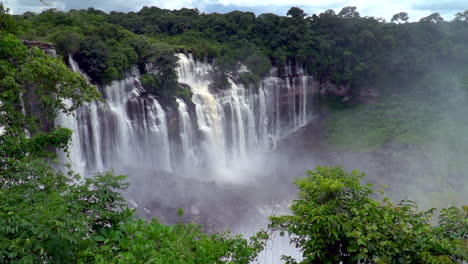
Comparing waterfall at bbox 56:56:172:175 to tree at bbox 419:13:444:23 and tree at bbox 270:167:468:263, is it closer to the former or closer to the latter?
tree at bbox 270:167:468:263

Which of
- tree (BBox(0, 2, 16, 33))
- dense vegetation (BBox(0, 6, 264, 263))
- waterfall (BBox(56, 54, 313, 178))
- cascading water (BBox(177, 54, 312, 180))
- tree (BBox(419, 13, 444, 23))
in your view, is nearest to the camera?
dense vegetation (BBox(0, 6, 264, 263))

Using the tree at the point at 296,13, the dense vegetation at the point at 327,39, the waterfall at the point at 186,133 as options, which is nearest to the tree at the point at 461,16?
the dense vegetation at the point at 327,39

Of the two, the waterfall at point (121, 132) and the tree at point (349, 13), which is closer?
the waterfall at point (121, 132)

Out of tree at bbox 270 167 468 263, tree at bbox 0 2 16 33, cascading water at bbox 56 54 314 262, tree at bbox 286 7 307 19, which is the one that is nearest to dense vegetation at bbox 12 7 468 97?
tree at bbox 286 7 307 19

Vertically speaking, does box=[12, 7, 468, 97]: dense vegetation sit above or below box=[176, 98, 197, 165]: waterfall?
above

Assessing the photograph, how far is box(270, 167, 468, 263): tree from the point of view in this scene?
6281 mm

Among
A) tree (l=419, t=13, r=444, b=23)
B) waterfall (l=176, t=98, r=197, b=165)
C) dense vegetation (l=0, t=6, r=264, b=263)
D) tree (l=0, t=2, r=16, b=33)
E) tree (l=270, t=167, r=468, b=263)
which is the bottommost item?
waterfall (l=176, t=98, r=197, b=165)

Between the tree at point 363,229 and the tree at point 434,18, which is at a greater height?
the tree at point 434,18

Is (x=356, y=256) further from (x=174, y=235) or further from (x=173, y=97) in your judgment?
(x=173, y=97)

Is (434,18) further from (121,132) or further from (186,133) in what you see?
(121,132)

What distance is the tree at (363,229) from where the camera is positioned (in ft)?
20.6

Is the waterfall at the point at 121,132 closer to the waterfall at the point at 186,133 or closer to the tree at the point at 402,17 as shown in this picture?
the waterfall at the point at 186,133

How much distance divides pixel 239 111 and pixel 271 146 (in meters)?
7.15

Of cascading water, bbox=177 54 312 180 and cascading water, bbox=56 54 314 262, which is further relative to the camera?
cascading water, bbox=177 54 312 180
